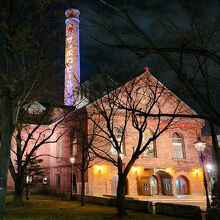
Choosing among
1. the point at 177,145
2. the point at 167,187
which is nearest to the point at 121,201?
the point at 167,187

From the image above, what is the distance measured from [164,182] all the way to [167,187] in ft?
2.45

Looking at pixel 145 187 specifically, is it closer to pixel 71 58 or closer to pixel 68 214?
pixel 68 214

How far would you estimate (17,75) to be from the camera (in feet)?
42.7

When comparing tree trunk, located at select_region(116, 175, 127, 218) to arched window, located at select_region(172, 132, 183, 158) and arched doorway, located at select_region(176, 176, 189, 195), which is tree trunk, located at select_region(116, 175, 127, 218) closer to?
arched doorway, located at select_region(176, 176, 189, 195)

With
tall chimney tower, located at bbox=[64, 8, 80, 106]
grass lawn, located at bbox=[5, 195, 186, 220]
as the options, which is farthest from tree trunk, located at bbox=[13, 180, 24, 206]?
tall chimney tower, located at bbox=[64, 8, 80, 106]

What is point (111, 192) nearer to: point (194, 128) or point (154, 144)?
point (154, 144)

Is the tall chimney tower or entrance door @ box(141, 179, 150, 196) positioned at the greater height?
the tall chimney tower

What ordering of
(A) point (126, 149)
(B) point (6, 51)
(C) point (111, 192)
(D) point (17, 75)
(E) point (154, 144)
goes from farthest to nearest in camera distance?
(E) point (154, 144) < (A) point (126, 149) < (C) point (111, 192) < (D) point (17, 75) < (B) point (6, 51)

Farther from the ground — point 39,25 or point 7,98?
point 39,25

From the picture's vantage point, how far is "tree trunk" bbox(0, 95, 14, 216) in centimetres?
1052

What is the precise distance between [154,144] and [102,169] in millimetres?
7116

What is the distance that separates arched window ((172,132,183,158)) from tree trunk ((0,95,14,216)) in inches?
888

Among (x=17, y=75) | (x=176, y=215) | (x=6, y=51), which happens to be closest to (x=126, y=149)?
(x=176, y=215)

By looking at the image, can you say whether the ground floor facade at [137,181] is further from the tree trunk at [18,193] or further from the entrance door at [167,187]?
the tree trunk at [18,193]
